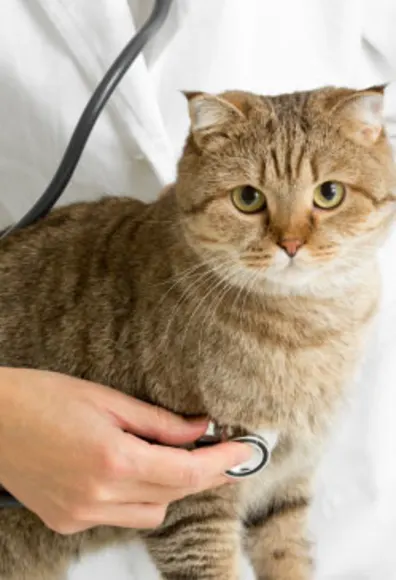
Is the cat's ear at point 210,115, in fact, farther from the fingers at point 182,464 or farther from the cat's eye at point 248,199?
the fingers at point 182,464

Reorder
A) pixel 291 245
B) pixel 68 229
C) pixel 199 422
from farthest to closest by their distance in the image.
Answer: pixel 68 229 → pixel 199 422 → pixel 291 245

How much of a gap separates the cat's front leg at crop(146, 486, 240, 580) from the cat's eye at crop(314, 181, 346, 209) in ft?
1.12

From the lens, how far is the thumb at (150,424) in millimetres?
860

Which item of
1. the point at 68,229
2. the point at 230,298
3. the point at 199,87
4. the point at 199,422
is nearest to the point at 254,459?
the point at 199,422

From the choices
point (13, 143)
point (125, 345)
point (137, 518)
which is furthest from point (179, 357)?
point (13, 143)

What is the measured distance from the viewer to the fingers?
802 millimetres

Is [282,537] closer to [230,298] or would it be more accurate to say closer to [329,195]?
[230,298]

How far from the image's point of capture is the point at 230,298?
90 centimetres

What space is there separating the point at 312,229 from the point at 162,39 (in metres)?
0.43

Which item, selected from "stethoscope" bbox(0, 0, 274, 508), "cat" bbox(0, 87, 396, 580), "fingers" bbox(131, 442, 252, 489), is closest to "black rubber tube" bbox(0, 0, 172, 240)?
"stethoscope" bbox(0, 0, 274, 508)

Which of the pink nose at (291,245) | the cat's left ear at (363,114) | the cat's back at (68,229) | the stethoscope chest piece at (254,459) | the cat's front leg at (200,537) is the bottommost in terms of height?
the cat's front leg at (200,537)

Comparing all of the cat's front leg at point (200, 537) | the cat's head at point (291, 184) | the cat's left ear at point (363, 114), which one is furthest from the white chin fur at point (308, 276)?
the cat's front leg at point (200, 537)

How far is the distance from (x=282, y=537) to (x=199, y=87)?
2.00 ft

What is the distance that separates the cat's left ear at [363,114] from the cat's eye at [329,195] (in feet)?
0.18
